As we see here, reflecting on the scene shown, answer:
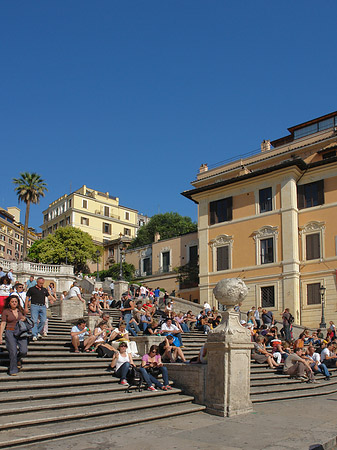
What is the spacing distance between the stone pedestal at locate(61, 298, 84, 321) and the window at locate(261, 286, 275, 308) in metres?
17.6

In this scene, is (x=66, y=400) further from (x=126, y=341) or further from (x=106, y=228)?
(x=106, y=228)

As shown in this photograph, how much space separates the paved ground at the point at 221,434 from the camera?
723cm

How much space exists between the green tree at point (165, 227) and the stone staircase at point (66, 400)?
176 ft

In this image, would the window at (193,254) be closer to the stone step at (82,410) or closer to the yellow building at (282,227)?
the yellow building at (282,227)

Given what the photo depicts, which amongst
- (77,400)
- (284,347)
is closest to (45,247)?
(284,347)

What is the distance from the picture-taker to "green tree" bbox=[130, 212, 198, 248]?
65.9 m

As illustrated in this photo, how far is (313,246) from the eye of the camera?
32094 mm

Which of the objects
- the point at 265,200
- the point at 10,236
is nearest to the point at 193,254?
the point at 265,200

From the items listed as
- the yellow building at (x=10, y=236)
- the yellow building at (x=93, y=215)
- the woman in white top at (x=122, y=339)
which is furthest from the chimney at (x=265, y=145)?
the yellow building at (x=10, y=236)

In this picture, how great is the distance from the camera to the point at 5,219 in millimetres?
95000

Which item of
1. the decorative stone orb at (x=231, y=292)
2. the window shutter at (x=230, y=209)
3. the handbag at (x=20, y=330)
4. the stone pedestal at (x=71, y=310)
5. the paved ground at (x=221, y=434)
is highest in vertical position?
the window shutter at (x=230, y=209)

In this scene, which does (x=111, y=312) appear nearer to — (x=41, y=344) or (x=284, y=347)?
(x=284, y=347)

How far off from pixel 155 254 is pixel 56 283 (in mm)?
11355

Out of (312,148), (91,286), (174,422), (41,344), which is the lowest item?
(174,422)
